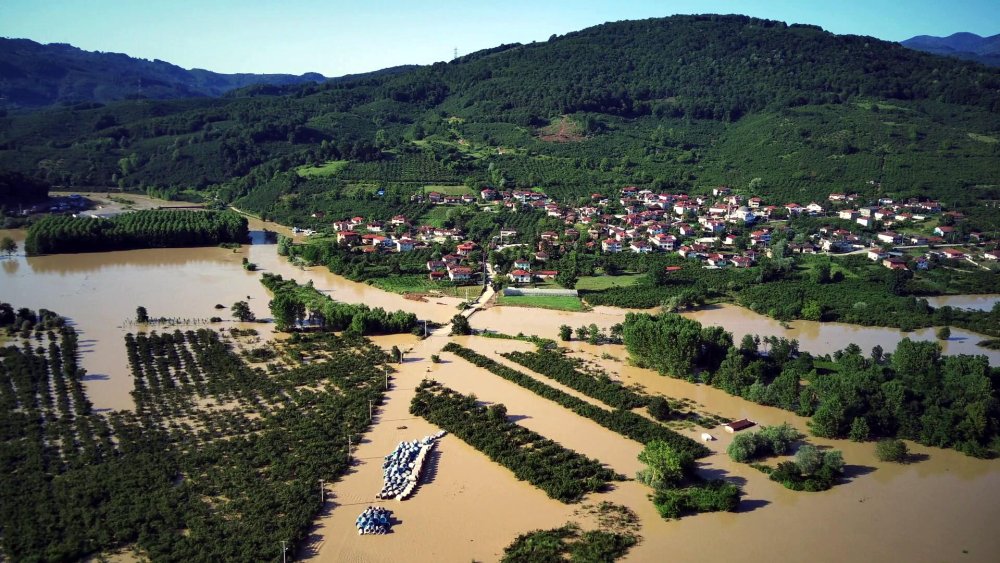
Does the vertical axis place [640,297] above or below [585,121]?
below

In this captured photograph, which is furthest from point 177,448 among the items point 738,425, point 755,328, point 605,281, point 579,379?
point 605,281

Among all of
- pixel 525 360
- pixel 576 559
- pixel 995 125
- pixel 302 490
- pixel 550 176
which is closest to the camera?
pixel 576 559

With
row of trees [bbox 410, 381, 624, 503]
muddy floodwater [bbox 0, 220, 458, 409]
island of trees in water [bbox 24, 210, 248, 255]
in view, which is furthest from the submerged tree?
island of trees in water [bbox 24, 210, 248, 255]

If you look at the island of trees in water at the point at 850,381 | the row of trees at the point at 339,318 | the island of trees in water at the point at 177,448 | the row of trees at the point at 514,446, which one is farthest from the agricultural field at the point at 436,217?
the row of trees at the point at 514,446

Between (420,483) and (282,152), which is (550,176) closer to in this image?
(282,152)

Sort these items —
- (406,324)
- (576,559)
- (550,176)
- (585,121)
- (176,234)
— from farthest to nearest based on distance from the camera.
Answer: (585,121)
(550,176)
(176,234)
(406,324)
(576,559)

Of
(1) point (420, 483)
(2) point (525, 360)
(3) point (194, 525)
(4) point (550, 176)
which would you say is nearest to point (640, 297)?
(2) point (525, 360)
